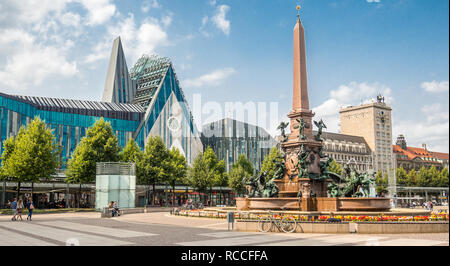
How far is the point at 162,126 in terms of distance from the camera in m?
106

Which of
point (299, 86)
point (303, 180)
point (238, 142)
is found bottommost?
point (303, 180)

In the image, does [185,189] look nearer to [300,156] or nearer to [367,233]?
[300,156]

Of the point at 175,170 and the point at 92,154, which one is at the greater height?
the point at 92,154

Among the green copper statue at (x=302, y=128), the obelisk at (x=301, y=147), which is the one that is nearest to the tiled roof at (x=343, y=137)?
the obelisk at (x=301, y=147)

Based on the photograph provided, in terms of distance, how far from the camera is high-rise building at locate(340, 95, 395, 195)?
13000 centimetres

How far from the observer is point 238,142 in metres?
119

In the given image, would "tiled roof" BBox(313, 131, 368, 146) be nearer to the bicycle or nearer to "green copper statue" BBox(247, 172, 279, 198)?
"green copper statue" BBox(247, 172, 279, 198)

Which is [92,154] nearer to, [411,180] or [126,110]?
[126,110]

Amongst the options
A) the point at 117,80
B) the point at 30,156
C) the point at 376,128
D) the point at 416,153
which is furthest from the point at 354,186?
the point at 416,153

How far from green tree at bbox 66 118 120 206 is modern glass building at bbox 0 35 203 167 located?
2313 centimetres

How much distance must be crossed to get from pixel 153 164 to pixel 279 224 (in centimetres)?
4320

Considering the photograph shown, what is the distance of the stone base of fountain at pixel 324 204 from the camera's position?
27297 millimetres
